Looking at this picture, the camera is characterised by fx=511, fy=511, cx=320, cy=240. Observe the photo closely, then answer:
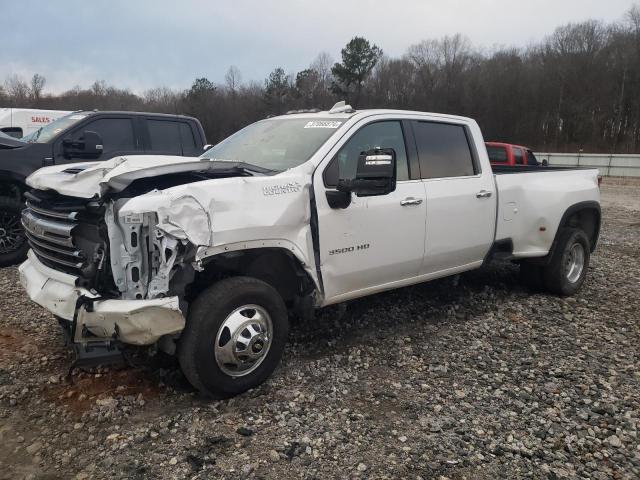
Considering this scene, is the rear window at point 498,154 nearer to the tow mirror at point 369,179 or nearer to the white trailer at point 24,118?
the tow mirror at point 369,179

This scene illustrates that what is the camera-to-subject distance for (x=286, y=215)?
3385mm

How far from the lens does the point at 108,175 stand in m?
3.07

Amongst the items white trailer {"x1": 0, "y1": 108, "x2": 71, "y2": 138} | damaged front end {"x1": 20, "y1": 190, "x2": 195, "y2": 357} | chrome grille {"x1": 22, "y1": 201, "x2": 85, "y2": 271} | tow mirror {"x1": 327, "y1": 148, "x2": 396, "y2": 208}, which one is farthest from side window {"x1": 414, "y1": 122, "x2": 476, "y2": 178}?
white trailer {"x1": 0, "y1": 108, "x2": 71, "y2": 138}

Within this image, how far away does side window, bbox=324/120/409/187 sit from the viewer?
148 inches

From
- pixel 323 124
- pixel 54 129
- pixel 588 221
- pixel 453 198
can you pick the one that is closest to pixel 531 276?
pixel 588 221

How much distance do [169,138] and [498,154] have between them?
9349 mm

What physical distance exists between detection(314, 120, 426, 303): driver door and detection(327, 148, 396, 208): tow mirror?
74mm

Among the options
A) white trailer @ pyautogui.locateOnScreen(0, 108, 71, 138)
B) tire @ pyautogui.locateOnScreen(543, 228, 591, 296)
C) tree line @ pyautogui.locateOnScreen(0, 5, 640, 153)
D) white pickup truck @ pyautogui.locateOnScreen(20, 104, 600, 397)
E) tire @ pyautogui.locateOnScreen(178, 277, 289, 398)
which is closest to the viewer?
Result: white pickup truck @ pyautogui.locateOnScreen(20, 104, 600, 397)

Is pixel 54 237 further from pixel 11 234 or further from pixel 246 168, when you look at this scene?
pixel 11 234

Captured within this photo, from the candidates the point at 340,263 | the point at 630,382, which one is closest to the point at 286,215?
the point at 340,263

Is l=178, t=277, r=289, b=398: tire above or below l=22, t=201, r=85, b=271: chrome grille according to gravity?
below

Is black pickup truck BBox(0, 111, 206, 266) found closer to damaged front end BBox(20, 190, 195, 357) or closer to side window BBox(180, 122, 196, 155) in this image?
side window BBox(180, 122, 196, 155)

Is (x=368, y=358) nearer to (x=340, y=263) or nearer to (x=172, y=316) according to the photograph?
(x=340, y=263)

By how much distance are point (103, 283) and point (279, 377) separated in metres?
1.41
